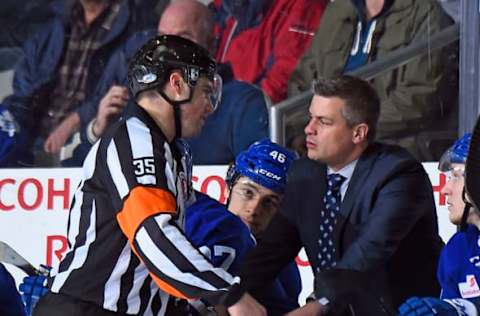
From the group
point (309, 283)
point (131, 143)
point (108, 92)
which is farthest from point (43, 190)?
point (131, 143)

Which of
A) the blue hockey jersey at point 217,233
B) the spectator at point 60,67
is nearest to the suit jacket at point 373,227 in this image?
the blue hockey jersey at point 217,233

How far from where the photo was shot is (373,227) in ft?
9.03

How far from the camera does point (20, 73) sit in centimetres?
450

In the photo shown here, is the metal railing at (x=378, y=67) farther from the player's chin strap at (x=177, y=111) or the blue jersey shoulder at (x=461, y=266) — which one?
the player's chin strap at (x=177, y=111)

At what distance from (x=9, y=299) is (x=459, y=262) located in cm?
129

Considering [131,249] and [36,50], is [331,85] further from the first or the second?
Result: [36,50]

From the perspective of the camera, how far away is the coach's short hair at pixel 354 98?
2.91 m

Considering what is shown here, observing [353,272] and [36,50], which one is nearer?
[353,272]

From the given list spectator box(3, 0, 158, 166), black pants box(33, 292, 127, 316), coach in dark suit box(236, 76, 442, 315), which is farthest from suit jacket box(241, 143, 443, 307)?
spectator box(3, 0, 158, 166)

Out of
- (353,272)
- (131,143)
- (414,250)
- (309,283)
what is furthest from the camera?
(309,283)

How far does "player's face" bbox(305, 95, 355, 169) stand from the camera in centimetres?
290

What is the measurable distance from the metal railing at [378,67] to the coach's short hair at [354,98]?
1.19 meters

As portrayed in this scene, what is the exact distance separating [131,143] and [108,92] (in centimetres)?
205

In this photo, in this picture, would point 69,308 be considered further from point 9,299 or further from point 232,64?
point 232,64
